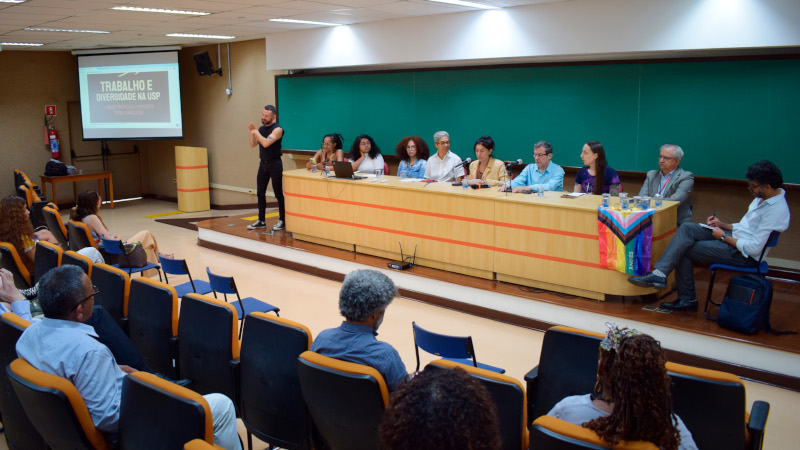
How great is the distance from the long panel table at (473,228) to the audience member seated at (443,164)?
50 centimetres

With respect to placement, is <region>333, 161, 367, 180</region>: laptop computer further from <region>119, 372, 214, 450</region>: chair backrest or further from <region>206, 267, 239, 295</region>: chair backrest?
<region>119, 372, 214, 450</region>: chair backrest

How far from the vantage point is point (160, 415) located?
2.28 metres

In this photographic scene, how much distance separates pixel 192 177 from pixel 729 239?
9339 mm

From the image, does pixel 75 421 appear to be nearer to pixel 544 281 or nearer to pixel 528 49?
pixel 544 281

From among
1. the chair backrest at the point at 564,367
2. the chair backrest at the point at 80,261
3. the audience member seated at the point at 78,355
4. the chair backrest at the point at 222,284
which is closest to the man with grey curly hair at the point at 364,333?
the audience member seated at the point at 78,355

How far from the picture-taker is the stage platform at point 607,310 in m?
4.50

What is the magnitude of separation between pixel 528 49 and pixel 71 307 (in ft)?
18.7

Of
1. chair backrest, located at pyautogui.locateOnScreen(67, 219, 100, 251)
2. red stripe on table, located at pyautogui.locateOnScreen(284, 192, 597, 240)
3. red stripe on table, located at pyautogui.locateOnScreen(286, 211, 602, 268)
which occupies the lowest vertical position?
red stripe on table, located at pyautogui.locateOnScreen(286, 211, 602, 268)

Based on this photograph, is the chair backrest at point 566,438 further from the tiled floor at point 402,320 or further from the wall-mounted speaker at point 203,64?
the wall-mounted speaker at point 203,64

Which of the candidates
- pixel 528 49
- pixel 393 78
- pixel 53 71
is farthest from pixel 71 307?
pixel 53 71

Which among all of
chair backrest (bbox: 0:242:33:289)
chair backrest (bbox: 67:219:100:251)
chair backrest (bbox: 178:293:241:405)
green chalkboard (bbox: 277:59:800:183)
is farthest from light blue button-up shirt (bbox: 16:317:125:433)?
green chalkboard (bbox: 277:59:800:183)

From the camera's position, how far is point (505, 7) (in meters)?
7.18

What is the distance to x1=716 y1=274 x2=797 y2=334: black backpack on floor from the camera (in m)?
4.61

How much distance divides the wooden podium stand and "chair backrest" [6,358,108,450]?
945 centimetres
